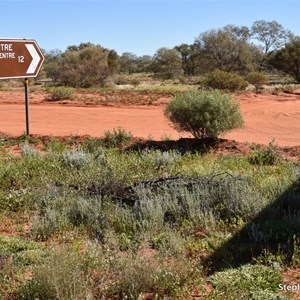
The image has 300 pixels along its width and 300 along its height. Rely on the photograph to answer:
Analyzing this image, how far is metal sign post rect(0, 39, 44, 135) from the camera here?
34.2ft

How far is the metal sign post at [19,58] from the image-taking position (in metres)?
10.4

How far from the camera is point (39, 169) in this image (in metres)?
8.30

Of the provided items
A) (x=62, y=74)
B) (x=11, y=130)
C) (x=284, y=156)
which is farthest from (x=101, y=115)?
(x=62, y=74)

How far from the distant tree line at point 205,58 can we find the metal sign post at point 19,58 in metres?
24.8

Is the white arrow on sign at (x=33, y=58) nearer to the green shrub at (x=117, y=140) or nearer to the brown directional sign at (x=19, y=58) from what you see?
the brown directional sign at (x=19, y=58)

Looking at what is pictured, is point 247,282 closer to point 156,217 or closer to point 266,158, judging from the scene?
point 156,217

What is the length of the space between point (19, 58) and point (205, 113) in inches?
178

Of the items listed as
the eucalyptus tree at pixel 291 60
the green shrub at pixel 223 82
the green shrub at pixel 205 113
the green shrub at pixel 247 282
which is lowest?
the green shrub at pixel 247 282

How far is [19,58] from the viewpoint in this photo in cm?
1078

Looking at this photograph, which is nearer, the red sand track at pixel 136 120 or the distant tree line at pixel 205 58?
the red sand track at pixel 136 120

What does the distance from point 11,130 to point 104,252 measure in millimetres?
11095

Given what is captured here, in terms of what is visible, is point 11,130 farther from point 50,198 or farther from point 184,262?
point 184,262

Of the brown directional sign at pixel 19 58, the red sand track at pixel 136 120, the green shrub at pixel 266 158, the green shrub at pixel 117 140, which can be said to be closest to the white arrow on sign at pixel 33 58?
the brown directional sign at pixel 19 58

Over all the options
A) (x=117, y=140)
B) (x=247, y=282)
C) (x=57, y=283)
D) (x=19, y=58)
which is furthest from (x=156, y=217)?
(x=19, y=58)
